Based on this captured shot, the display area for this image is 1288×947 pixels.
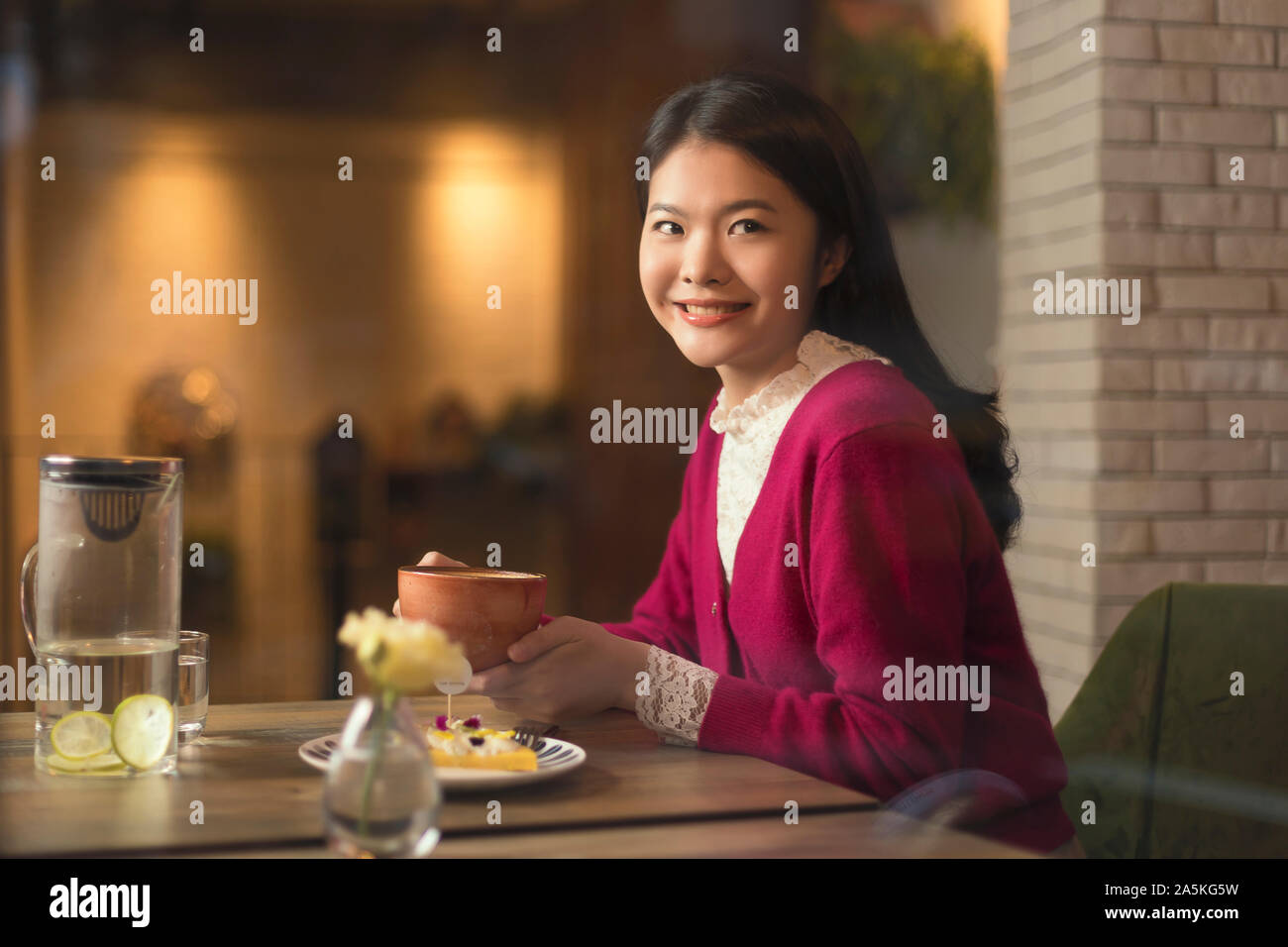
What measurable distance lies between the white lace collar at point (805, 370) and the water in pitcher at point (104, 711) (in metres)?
0.57

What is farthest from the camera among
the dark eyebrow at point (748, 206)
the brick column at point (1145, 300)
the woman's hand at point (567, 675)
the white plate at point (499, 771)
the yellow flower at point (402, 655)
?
the brick column at point (1145, 300)

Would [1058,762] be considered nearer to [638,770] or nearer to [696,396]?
[638,770]

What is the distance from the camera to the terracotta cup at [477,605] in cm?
83

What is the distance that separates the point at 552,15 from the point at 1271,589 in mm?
1055

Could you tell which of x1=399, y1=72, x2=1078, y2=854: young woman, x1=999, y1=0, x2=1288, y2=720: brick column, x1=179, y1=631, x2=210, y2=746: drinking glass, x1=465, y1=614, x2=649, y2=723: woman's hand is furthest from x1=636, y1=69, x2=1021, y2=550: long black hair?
x1=179, y1=631, x2=210, y2=746: drinking glass

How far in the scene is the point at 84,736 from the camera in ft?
2.64

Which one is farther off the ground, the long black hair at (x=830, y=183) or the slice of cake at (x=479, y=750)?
the long black hair at (x=830, y=183)

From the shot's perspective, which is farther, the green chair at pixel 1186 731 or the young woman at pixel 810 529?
the green chair at pixel 1186 731

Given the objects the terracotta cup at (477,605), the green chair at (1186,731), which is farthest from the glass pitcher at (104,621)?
the green chair at (1186,731)

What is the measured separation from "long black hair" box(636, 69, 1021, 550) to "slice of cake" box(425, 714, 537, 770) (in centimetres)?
54

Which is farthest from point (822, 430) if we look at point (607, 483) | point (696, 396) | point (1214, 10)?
point (1214, 10)

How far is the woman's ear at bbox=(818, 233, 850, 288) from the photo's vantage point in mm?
1153

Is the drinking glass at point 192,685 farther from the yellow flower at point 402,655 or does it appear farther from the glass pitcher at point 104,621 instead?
the yellow flower at point 402,655

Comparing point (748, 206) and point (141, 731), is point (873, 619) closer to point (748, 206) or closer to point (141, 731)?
point (748, 206)
